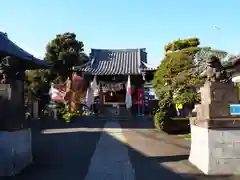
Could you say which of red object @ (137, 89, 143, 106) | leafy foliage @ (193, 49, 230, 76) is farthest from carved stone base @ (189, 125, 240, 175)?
red object @ (137, 89, 143, 106)

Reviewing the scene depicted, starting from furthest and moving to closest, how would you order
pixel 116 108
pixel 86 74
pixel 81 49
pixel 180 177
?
1. pixel 81 49
2. pixel 86 74
3. pixel 116 108
4. pixel 180 177

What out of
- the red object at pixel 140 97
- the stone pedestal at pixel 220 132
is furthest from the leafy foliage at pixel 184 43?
the stone pedestal at pixel 220 132

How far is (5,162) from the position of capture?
737 centimetres

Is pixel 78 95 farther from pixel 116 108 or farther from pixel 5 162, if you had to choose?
pixel 5 162

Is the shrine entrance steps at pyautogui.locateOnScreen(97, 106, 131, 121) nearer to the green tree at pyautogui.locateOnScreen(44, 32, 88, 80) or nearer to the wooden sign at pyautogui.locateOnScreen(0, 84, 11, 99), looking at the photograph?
the green tree at pyautogui.locateOnScreen(44, 32, 88, 80)

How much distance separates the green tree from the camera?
120 ft

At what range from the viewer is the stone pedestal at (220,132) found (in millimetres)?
7242

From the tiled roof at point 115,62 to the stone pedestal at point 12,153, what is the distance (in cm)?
2200

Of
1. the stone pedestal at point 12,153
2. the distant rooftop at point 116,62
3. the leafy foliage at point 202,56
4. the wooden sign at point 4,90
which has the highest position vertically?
the distant rooftop at point 116,62

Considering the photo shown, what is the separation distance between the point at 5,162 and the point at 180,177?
13.8 feet

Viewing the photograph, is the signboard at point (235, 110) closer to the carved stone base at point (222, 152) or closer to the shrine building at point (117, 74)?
the carved stone base at point (222, 152)

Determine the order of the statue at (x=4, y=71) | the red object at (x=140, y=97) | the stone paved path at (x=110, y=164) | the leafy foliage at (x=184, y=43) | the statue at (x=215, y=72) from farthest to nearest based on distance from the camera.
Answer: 1. the leafy foliage at (x=184, y=43)
2. the red object at (x=140, y=97)
3. the statue at (x=4, y=71)
4. the statue at (x=215, y=72)
5. the stone paved path at (x=110, y=164)

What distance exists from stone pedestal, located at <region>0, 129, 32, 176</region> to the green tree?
27.3 metres

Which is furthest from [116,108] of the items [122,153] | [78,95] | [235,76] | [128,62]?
[122,153]
